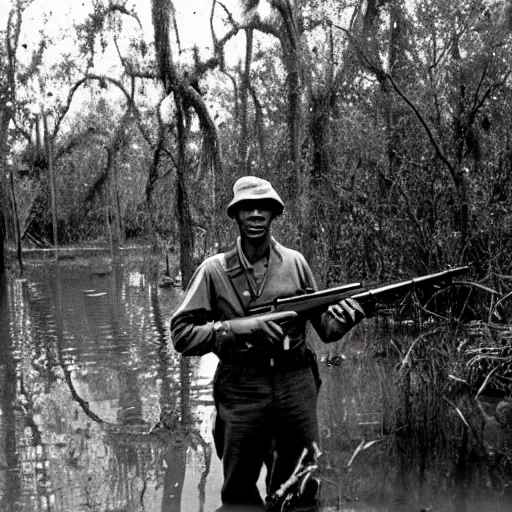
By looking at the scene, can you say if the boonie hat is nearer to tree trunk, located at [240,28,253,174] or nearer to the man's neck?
the man's neck

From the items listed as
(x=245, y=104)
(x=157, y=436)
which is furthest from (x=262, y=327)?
(x=245, y=104)

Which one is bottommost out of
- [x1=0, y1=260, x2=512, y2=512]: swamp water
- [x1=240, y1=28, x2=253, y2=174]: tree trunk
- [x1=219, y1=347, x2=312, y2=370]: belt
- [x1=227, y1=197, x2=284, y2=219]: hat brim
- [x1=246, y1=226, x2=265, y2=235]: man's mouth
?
[x1=0, y1=260, x2=512, y2=512]: swamp water

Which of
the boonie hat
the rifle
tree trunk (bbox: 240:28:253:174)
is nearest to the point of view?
the rifle

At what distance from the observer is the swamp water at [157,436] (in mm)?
5316

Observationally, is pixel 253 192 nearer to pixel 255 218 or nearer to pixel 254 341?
pixel 255 218

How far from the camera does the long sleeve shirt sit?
13.6 feet

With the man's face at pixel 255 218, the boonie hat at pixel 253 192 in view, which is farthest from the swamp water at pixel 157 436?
the boonie hat at pixel 253 192

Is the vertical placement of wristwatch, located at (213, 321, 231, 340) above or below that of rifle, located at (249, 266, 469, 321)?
below

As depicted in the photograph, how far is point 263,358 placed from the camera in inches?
164

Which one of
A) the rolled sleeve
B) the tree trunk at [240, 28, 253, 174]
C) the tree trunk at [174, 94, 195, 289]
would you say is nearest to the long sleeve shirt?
the rolled sleeve

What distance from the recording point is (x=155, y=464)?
6.09 m

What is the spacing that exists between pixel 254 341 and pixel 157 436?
3.06 metres

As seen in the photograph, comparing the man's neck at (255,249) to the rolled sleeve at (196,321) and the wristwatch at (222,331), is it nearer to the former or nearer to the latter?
Answer: the rolled sleeve at (196,321)

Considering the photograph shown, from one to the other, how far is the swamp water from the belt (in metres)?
1.25
